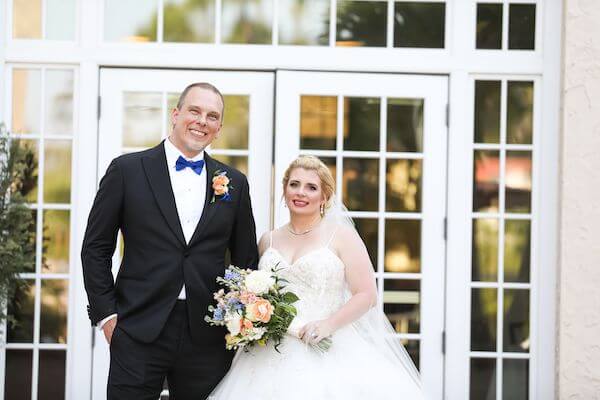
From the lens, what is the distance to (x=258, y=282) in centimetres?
320

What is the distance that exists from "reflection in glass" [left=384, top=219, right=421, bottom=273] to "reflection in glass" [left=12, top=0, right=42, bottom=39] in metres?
2.63

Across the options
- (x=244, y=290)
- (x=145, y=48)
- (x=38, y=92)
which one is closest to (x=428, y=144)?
(x=145, y=48)

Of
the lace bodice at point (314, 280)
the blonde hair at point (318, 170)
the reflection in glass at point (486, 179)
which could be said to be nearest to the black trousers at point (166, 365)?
the lace bodice at point (314, 280)

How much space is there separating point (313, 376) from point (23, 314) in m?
2.53

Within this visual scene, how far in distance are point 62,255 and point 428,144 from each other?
2515 millimetres

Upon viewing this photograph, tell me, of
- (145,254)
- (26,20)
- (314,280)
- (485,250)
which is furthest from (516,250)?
(26,20)

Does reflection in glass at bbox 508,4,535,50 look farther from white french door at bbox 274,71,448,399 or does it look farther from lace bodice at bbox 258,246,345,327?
lace bodice at bbox 258,246,345,327

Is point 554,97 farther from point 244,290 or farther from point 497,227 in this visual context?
point 244,290

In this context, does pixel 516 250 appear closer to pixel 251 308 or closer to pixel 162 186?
pixel 251 308

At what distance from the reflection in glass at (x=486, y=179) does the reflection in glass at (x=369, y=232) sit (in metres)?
0.68

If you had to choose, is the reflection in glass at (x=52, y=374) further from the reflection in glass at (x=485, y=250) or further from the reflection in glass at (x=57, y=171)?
the reflection in glass at (x=485, y=250)

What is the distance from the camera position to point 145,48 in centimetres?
502

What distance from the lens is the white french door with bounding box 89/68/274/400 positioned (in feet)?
16.4

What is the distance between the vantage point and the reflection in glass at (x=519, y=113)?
5.12 metres
